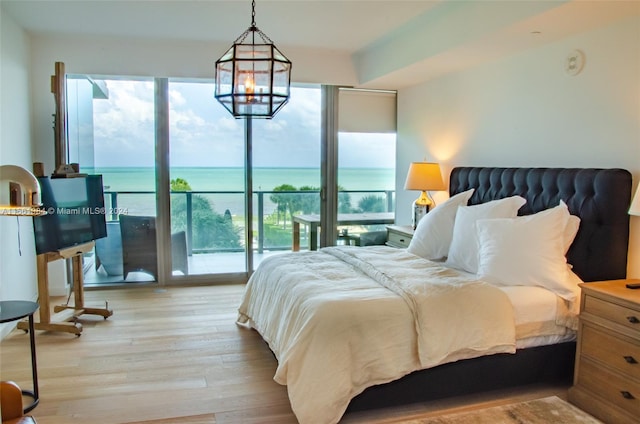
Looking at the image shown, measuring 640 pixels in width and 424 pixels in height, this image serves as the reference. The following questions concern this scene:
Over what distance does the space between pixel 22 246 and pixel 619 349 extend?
472 cm

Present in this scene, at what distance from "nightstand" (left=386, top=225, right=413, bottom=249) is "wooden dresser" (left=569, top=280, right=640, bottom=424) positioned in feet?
6.85

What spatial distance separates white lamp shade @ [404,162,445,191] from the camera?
485 cm

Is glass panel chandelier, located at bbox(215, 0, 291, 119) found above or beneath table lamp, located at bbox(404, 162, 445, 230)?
above

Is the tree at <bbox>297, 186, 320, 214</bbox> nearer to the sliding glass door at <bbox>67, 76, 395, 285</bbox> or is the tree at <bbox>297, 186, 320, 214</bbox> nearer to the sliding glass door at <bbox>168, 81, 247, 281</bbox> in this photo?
the sliding glass door at <bbox>67, 76, 395, 285</bbox>

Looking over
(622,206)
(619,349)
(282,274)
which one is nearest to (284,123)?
(282,274)

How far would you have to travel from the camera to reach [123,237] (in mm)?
5504

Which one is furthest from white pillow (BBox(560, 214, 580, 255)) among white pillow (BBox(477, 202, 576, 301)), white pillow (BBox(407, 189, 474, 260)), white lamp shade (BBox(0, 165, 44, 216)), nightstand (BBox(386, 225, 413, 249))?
white lamp shade (BBox(0, 165, 44, 216))

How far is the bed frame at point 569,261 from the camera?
274 centimetres

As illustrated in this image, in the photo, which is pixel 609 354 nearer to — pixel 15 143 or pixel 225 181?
pixel 225 181

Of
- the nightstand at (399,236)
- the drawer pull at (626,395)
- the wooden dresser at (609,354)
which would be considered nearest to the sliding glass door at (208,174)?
the nightstand at (399,236)

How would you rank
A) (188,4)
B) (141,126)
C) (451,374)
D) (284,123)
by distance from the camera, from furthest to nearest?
(284,123), (141,126), (188,4), (451,374)

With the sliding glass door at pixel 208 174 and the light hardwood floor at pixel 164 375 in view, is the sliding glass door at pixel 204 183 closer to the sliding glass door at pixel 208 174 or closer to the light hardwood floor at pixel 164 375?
the sliding glass door at pixel 208 174

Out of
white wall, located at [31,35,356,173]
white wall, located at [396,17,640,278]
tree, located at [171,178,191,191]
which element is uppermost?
white wall, located at [31,35,356,173]

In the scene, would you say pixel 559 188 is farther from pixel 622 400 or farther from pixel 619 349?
pixel 622 400
